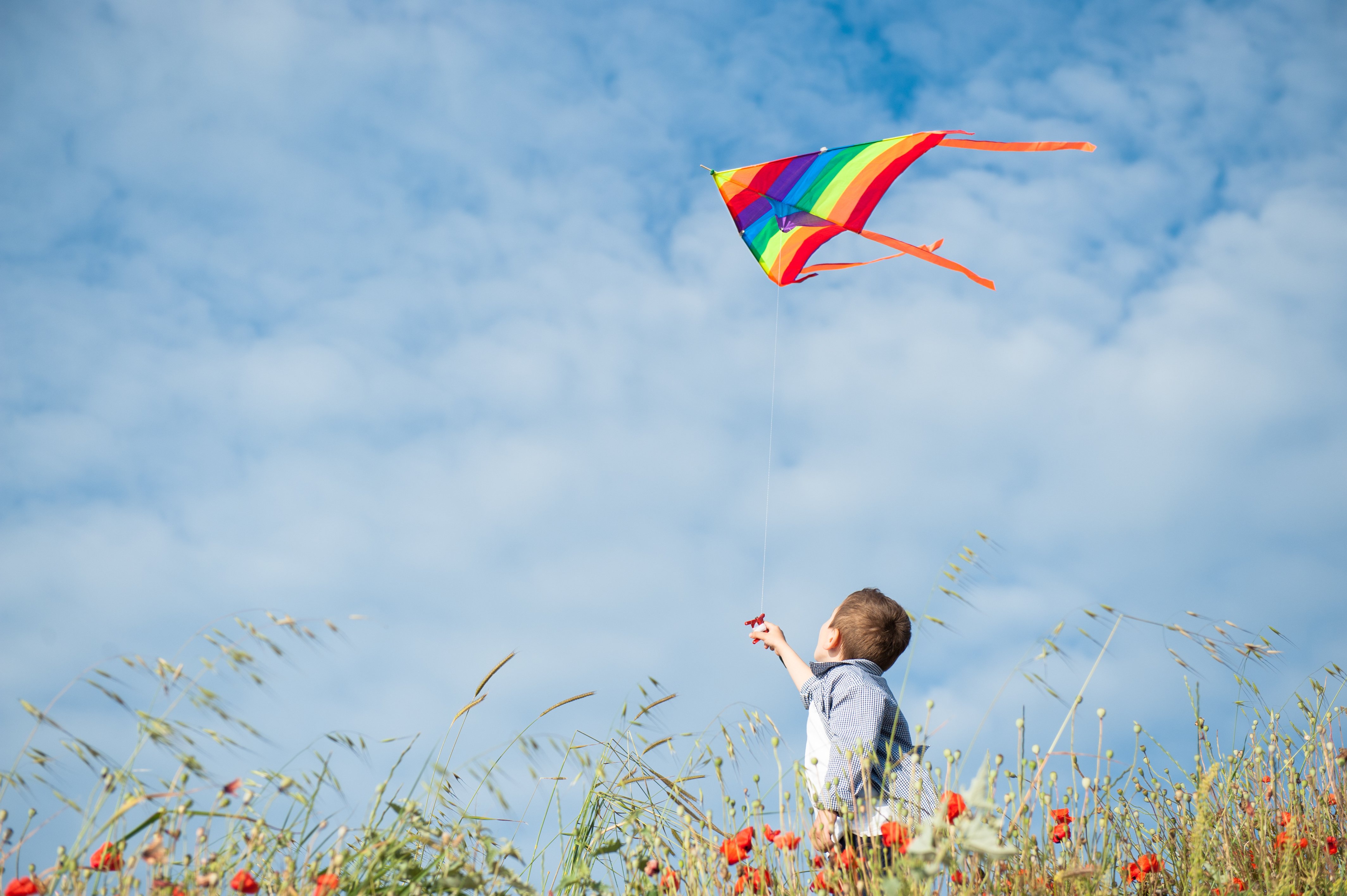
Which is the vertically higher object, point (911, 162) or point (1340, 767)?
point (911, 162)

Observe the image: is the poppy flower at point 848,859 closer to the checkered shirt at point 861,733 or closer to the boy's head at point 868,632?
the checkered shirt at point 861,733

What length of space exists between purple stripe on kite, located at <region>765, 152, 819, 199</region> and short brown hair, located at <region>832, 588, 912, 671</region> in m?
2.65

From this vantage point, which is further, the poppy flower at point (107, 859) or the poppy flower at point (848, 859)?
the poppy flower at point (848, 859)

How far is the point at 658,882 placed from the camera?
221cm

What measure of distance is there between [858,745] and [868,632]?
0.91 meters

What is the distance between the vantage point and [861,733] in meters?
2.91

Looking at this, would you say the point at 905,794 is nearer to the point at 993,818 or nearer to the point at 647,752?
the point at 993,818

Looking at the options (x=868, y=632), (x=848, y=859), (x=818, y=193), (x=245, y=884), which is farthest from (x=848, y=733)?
(x=818, y=193)

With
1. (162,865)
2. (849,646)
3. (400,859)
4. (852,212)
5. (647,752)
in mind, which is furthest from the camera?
(852,212)

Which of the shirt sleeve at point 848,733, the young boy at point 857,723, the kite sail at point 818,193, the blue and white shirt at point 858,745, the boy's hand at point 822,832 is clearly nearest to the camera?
the boy's hand at point 822,832

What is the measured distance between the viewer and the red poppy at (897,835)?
1925 millimetres

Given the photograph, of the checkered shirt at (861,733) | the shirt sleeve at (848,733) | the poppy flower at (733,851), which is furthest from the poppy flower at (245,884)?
the shirt sleeve at (848,733)

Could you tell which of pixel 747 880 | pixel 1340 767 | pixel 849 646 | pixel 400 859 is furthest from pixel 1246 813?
pixel 400 859

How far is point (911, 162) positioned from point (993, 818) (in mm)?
3925
